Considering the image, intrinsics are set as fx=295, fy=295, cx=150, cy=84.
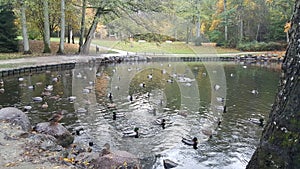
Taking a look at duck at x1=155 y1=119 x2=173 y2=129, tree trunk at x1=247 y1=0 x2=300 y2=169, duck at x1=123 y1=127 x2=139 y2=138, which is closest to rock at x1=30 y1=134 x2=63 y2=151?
duck at x1=123 y1=127 x2=139 y2=138

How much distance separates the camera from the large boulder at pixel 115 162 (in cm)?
507

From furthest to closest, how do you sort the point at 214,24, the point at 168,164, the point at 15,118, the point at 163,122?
the point at 214,24 → the point at 163,122 → the point at 15,118 → the point at 168,164

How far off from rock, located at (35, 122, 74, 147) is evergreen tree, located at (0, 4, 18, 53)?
19.0 meters

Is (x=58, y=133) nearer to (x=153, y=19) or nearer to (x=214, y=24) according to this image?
(x=153, y=19)

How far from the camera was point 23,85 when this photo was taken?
13.5 meters

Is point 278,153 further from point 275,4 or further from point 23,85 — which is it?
point 275,4

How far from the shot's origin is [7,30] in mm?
23562

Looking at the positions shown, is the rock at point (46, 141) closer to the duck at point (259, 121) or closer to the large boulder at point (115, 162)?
the large boulder at point (115, 162)

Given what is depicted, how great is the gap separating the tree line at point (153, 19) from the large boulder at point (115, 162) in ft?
59.1

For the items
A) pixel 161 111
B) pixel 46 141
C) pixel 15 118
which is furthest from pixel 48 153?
pixel 161 111

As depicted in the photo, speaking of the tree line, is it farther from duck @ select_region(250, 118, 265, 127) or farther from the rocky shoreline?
duck @ select_region(250, 118, 265, 127)

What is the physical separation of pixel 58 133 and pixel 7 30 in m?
20.1

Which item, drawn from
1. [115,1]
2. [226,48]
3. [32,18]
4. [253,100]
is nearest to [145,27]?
[115,1]

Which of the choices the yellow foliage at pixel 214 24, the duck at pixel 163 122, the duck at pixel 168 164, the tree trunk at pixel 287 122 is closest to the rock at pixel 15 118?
the duck at pixel 168 164
